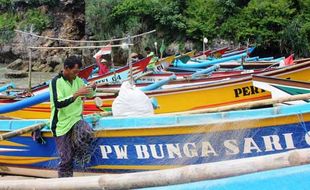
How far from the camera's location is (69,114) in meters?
4.91

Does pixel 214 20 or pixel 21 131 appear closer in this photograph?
A: pixel 21 131

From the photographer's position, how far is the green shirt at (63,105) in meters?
4.65

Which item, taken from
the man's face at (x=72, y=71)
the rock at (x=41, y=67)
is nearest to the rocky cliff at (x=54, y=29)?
the rock at (x=41, y=67)

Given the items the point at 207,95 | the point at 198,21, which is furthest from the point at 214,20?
the point at 207,95

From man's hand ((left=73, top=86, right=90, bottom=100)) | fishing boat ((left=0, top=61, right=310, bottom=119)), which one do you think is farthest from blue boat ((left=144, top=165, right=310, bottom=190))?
fishing boat ((left=0, top=61, right=310, bottom=119))

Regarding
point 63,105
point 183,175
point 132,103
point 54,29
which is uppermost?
point 54,29

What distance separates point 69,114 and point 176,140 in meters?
1.22

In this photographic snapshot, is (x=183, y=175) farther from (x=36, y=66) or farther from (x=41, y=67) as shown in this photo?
(x=36, y=66)

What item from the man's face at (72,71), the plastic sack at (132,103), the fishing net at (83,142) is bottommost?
the fishing net at (83,142)

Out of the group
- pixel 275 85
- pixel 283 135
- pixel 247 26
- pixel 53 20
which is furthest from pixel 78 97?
pixel 53 20

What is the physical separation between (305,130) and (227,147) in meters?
0.81

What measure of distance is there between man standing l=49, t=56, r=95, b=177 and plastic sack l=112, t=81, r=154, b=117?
57cm

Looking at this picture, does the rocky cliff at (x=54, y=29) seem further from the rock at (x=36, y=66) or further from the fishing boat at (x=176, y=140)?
the fishing boat at (x=176, y=140)

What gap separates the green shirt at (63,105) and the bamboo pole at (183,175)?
6.71 ft
